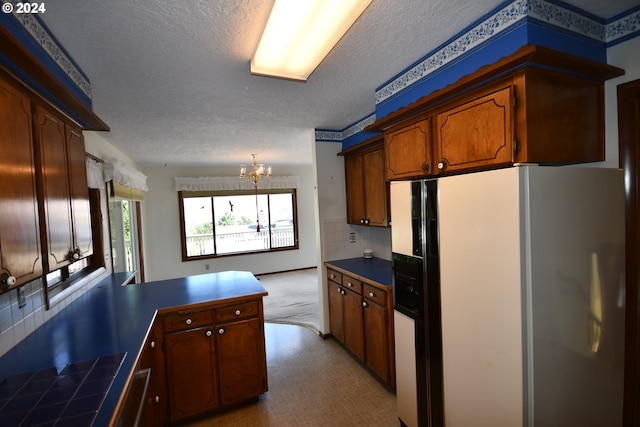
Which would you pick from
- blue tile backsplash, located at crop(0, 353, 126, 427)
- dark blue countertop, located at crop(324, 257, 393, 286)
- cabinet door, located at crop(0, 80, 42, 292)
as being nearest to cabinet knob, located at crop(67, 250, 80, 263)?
cabinet door, located at crop(0, 80, 42, 292)

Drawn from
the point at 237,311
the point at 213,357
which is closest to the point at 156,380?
the point at 213,357

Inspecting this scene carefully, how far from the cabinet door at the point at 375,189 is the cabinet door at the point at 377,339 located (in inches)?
31.4

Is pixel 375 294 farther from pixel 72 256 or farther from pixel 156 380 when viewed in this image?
pixel 72 256

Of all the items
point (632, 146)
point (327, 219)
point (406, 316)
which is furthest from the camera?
point (327, 219)

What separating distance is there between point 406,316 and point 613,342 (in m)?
0.98

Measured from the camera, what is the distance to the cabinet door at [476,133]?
132cm

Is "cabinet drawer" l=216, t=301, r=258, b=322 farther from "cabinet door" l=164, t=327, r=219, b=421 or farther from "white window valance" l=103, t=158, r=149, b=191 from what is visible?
"white window valance" l=103, t=158, r=149, b=191

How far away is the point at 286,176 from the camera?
6625 millimetres

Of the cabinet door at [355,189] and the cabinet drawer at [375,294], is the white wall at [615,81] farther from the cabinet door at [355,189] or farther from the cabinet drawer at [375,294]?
the cabinet door at [355,189]

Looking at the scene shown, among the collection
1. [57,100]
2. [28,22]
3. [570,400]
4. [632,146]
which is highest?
[28,22]

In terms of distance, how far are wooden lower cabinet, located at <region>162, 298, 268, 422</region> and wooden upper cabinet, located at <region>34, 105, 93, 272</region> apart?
30.3 inches

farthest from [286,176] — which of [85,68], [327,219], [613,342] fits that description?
[613,342]

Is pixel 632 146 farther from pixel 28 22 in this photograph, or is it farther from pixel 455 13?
pixel 28 22
